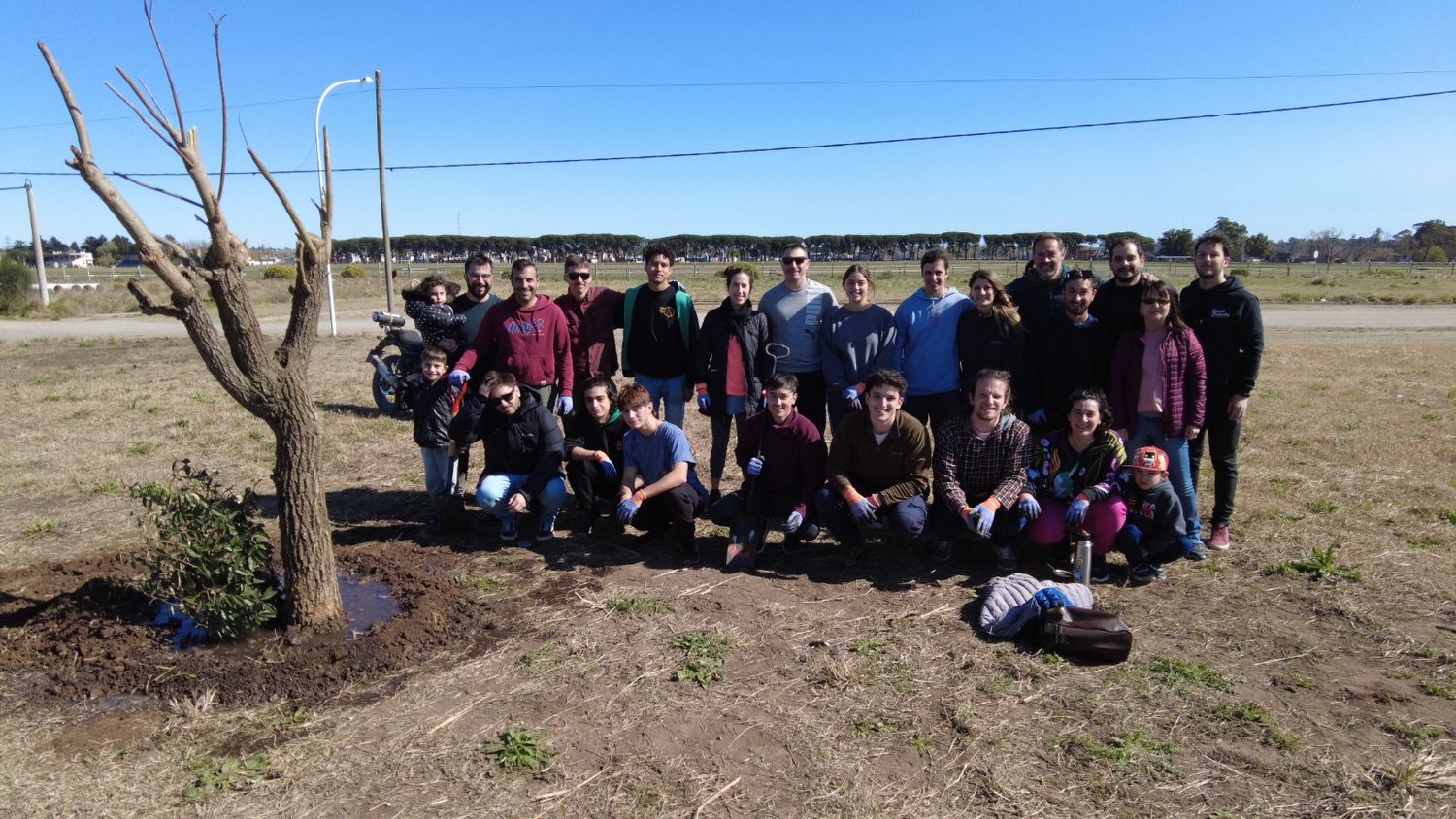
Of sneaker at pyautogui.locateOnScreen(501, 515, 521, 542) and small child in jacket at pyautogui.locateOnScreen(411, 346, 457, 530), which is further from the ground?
small child in jacket at pyautogui.locateOnScreen(411, 346, 457, 530)

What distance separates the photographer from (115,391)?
1118cm

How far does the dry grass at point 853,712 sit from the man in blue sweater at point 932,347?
1045 millimetres

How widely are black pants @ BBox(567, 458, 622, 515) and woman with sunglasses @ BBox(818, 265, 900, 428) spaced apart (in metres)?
1.53

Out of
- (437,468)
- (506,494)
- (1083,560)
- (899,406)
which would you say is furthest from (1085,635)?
(437,468)

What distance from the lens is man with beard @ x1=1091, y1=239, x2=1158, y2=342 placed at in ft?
16.4

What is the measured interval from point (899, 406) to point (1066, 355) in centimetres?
106

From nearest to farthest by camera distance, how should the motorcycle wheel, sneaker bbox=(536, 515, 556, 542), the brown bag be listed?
the brown bag → sneaker bbox=(536, 515, 556, 542) → the motorcycle wheel

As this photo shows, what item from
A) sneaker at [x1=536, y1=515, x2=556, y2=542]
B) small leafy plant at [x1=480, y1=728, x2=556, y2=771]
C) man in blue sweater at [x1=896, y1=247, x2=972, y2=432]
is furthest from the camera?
sneaker at [x1=536, y1=515, x2=556, y2=542]

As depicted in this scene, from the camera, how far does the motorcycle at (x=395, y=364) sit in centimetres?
900

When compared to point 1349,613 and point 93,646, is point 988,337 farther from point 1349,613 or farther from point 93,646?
point 93,646

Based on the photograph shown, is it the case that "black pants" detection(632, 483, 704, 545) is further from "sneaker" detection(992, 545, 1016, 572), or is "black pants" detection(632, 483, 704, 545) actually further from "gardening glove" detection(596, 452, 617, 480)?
"sneaker" detection(992, 545, 1016, 572)

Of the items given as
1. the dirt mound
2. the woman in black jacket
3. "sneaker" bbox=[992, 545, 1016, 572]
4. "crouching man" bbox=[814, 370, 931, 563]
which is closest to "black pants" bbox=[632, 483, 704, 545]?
the woman in black jacket

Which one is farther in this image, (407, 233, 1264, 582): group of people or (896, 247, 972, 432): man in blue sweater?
(896, 247, 972, 432): man in blue sweater

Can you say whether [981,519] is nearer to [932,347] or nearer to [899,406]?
[899,406]
